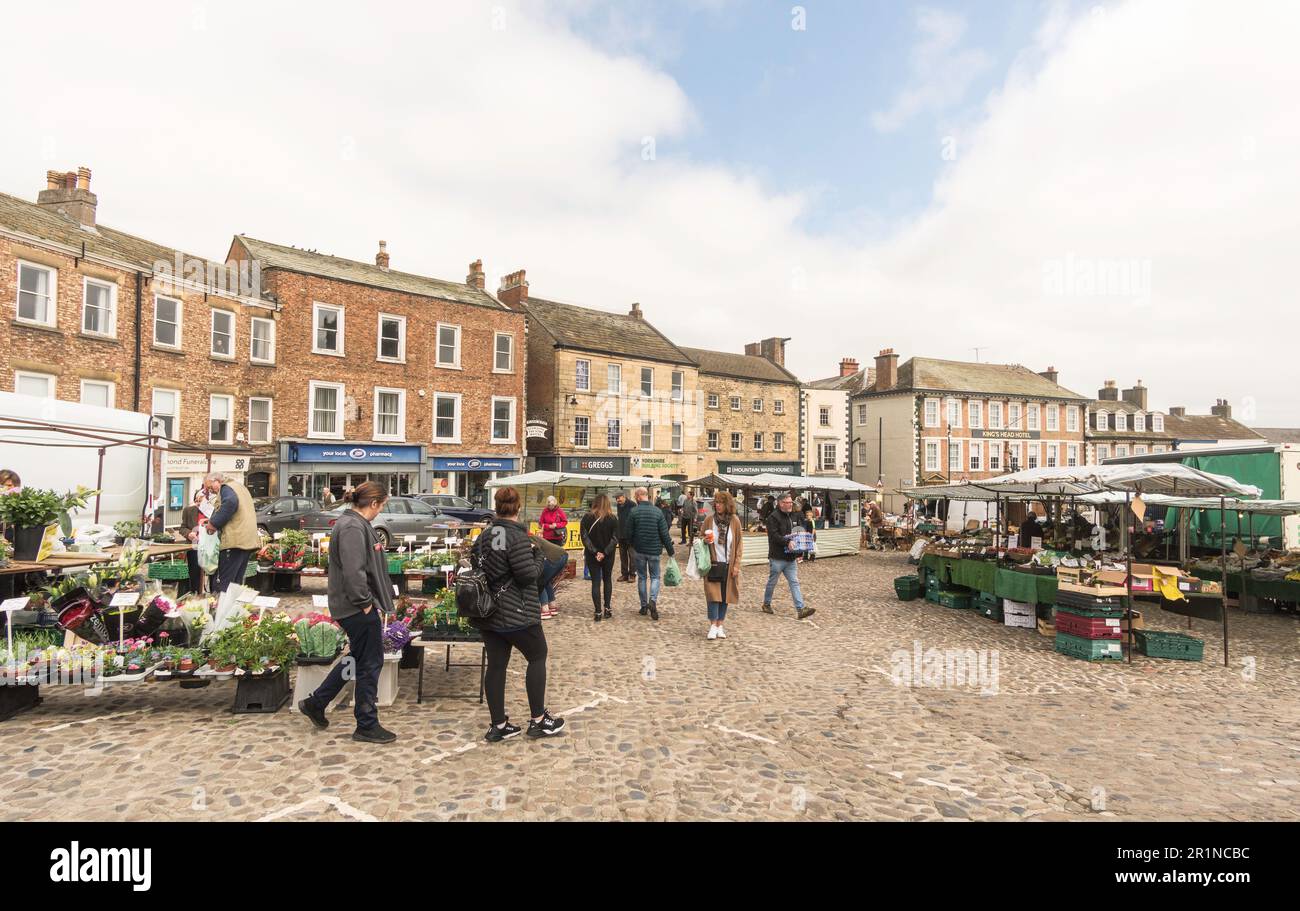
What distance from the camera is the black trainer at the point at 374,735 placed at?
207 inches

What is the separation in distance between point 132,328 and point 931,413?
41.5 meters

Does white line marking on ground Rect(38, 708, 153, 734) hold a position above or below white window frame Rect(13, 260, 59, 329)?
below

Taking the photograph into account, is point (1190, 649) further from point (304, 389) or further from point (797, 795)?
point (304, 389)

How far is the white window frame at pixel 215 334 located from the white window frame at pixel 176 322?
0.85 metres

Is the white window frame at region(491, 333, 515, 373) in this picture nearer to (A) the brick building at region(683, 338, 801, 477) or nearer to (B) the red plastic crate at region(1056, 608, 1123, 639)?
(A) the brick building at region(683, 338, 801, 477)

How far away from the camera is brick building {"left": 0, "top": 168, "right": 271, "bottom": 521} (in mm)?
18219

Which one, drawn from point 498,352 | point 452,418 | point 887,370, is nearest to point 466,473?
point 452,418

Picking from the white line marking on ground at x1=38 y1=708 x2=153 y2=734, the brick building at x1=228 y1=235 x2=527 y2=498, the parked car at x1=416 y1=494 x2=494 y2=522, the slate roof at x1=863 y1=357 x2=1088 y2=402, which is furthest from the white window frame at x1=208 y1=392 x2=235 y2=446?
the slate roof at x1=863 y1=357 x2=1088 y2=402

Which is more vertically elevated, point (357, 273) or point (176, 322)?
point (357, 273)

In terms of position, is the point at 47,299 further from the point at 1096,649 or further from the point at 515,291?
the point at 1096,649

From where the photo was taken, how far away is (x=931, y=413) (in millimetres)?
44156

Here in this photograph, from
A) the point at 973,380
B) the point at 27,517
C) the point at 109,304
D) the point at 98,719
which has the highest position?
the point at 973,380

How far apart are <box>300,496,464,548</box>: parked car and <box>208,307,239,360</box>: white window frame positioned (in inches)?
290

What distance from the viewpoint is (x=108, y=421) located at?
14.2 metres
